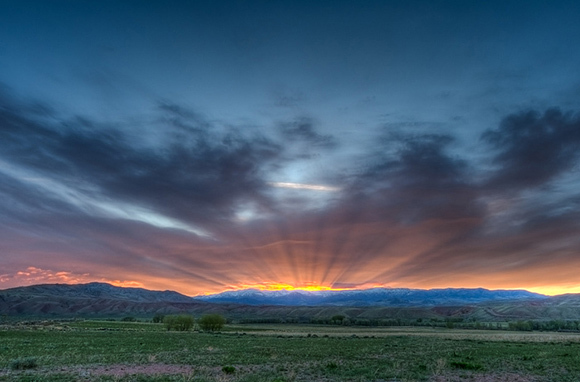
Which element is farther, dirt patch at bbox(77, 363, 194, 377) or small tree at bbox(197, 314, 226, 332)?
small tree at bbox(197, 314, 226, 332)

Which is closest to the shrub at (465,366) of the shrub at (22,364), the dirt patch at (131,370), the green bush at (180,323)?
the dirt patch at (131,370)

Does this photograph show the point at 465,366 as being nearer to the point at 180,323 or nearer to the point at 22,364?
the point at 22,364

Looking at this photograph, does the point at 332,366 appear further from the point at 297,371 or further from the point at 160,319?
the point at 160,319

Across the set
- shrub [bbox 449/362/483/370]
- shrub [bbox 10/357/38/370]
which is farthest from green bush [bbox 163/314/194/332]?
shrub [bbox 449/362/483/370]

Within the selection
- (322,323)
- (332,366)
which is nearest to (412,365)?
(332,366)

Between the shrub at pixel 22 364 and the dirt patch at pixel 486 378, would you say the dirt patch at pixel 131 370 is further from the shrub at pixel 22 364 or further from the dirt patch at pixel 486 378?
the dirt patch at pixel 486 378

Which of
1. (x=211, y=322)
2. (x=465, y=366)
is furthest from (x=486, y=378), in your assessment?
(x=211, y=322)

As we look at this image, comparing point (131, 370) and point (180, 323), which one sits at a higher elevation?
point (131, 370)

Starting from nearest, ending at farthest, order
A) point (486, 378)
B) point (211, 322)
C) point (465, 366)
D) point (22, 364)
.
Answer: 1. point (486, 378)
2. point (22, 364)
3. point (465, 366)
4. point (211, 322)

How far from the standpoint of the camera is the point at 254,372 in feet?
76.1

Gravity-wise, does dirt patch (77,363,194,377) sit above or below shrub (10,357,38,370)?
below

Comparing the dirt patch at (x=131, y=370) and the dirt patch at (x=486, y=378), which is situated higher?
the dirt patch at (x=131, y=370)

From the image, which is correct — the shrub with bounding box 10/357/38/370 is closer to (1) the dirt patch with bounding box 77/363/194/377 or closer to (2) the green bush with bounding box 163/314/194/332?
(1) the dirt patch with bounding box 77/363/194/377

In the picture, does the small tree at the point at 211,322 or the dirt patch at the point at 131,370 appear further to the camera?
the small tree at the point at 211,322
